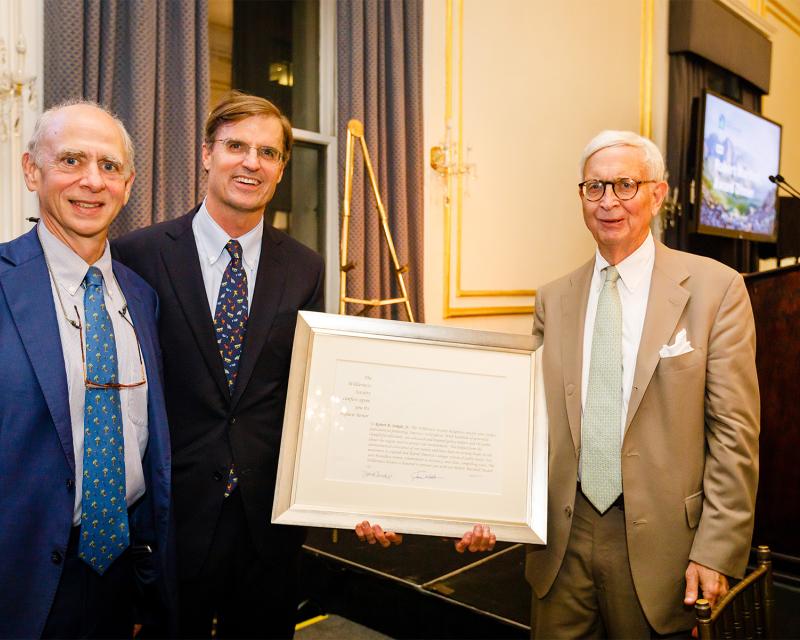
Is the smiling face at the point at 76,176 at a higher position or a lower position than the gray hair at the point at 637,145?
lower

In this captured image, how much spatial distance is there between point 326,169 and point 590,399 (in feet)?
8.55

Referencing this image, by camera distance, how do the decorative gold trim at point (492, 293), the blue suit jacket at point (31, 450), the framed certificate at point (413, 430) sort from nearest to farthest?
the blue suit jacket at point (31, 450) → the framed certificate at point (413, 430) → the decorative gold trim at point (492, 293)

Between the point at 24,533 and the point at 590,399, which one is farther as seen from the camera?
the point at 590,399

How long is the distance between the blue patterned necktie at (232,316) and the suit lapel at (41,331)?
40 centimetres

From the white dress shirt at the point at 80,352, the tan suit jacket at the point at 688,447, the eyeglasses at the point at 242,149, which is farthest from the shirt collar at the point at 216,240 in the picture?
the tan suit jacket at the point at 688,447

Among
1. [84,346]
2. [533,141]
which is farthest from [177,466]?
[533,141]

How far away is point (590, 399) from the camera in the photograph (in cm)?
170

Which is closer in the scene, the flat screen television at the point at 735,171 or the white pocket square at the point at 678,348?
the white pocket square at the point at 678,348

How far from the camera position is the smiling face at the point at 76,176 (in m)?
1.52

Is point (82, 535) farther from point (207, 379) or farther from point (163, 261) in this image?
point (163, 261)

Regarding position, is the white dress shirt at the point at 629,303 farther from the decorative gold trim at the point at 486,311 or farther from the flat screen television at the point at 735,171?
the flat screen television at the point at 735,171

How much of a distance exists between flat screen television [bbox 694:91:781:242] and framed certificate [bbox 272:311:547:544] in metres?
4.24

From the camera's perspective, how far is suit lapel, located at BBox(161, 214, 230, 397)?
5.62 feet
